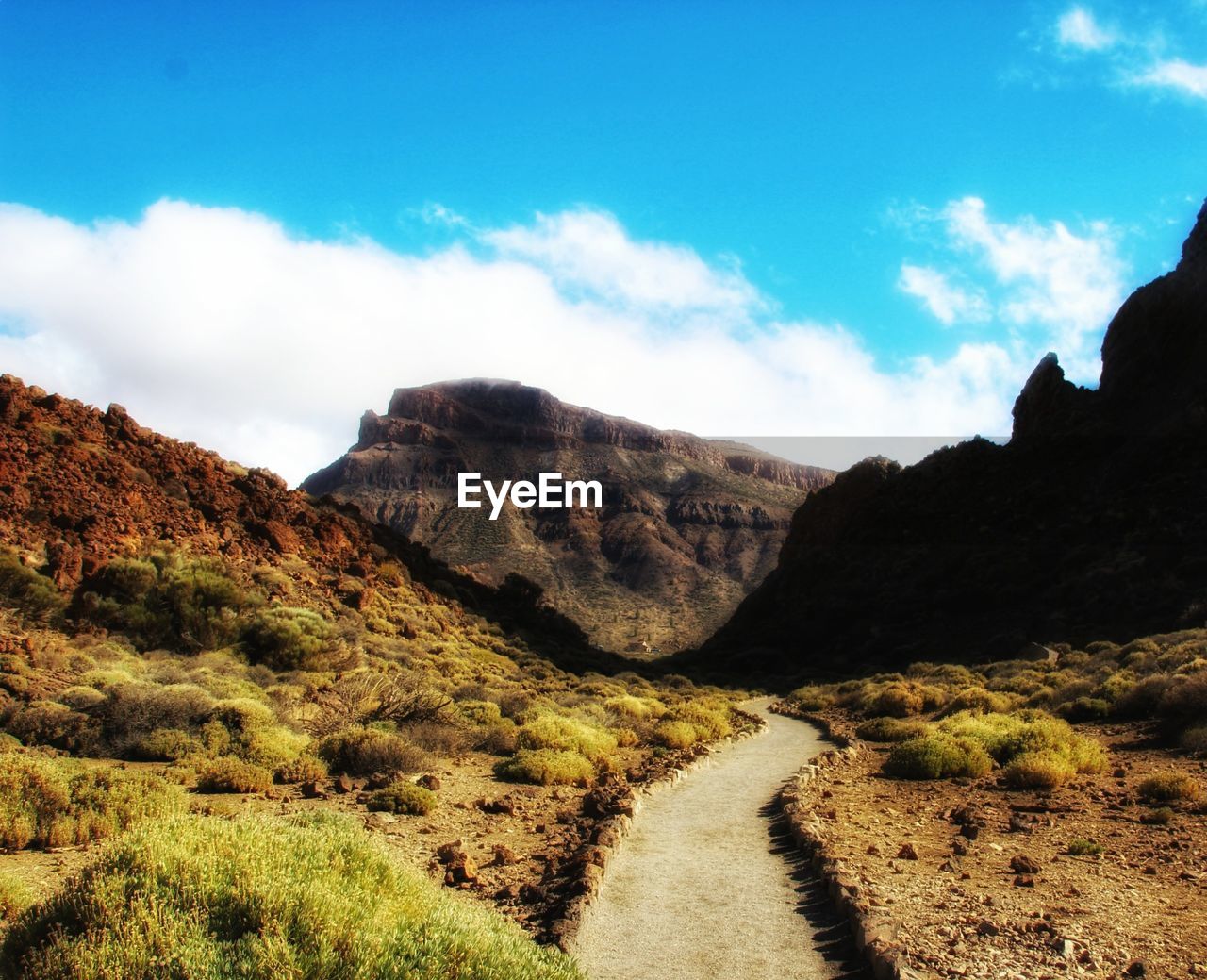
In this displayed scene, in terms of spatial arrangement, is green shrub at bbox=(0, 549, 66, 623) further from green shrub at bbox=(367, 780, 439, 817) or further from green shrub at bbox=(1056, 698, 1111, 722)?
green shrub at bbox=(1056, 698, 1111, 722)

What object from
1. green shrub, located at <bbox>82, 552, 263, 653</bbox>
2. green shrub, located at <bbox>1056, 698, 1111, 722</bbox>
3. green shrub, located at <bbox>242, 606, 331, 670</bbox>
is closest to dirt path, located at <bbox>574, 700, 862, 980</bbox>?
green shrub, located at <bbox>1056, 698, 1111, 722</bbox>

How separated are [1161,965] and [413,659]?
2192 centimetres

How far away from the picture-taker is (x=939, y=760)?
13445 mm

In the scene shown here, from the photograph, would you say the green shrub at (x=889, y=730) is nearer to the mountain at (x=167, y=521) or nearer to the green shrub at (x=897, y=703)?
→ the green shrub at (x=897, y=703)

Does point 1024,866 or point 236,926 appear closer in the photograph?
point 236,926

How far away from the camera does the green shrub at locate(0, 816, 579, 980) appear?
11.8 feet

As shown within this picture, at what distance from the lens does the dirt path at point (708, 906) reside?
19.3ft

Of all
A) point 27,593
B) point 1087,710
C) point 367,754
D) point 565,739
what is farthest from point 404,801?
point 1087,710

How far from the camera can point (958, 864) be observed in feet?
27.1

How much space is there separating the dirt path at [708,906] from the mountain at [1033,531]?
85.9ft

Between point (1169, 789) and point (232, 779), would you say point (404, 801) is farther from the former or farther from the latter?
point (1169, 789)

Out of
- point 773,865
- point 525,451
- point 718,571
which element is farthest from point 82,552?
point 525,451

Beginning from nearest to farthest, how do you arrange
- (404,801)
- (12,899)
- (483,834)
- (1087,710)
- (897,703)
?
(12,899) → (483,834) → (404,801) → (1087,710) → (897,703)

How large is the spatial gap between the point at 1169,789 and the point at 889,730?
30.8 ft
